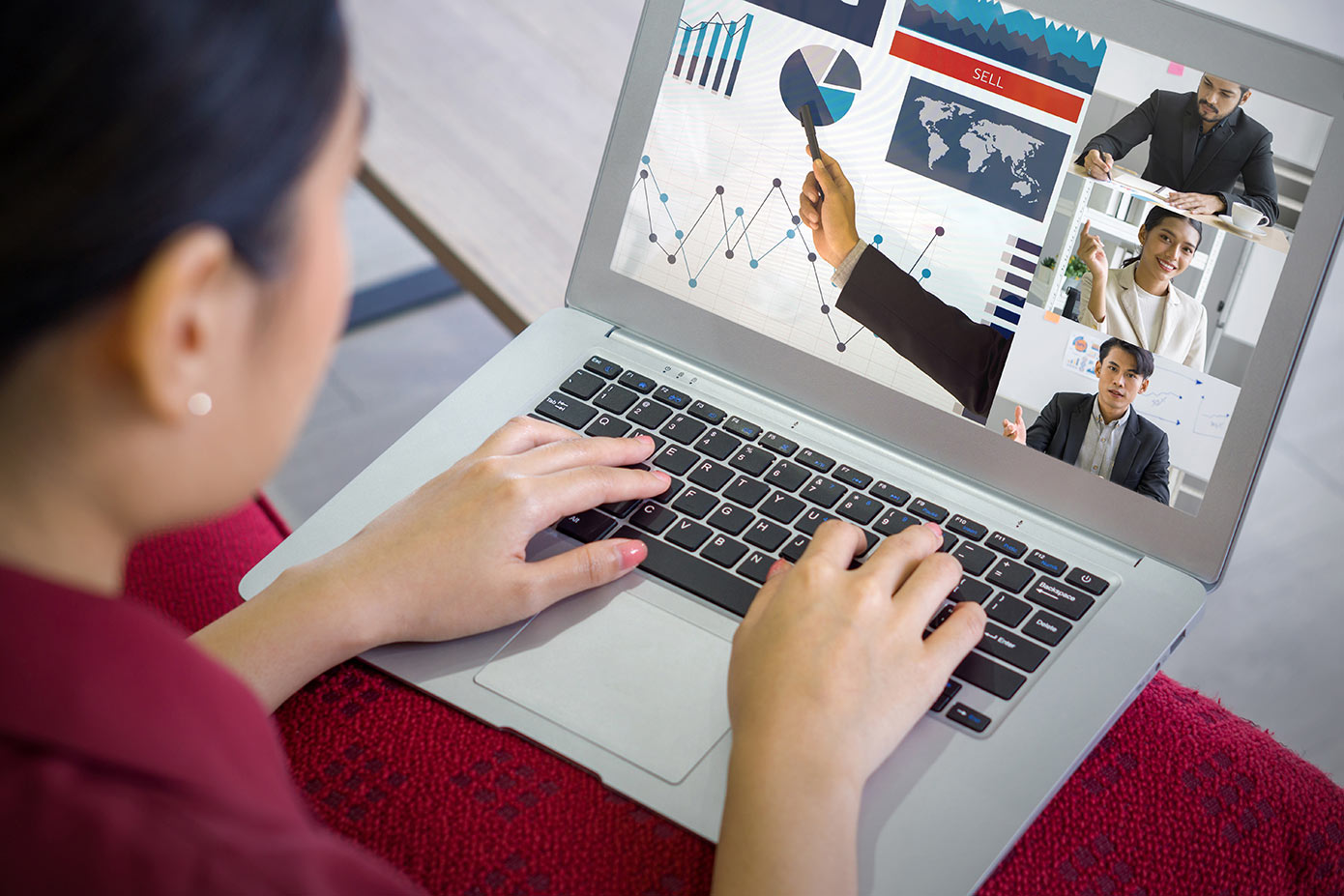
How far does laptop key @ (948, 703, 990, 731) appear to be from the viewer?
581mm

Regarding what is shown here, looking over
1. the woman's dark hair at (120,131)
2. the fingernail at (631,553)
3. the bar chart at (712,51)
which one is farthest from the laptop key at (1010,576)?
the woman's dark hair at (120,131)

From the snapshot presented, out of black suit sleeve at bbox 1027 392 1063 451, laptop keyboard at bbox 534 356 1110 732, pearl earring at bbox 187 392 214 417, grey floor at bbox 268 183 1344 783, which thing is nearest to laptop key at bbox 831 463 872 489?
laptop keyboard at bbox 534 356 1110 732

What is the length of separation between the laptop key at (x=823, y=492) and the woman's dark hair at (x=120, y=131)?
43 cm

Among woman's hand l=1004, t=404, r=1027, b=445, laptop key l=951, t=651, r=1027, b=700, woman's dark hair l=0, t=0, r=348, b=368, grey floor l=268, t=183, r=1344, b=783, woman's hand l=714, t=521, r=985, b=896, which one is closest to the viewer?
woman's dark hair l=0, t=0, r=348, b=368

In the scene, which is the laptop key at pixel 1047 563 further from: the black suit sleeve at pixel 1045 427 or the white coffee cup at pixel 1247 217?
the white coffee cup at pixel 1247 217

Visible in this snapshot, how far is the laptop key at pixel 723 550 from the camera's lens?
668mm

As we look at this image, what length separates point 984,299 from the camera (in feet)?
2.29

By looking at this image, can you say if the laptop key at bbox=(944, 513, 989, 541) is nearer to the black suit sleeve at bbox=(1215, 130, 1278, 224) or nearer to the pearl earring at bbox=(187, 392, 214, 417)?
the black suit sleeve at bbox=(1215, 130, 1278, 224)

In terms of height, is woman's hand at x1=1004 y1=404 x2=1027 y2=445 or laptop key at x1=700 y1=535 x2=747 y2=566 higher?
woman's hand at x1=1004 y1=404 x2=1027 y2=445

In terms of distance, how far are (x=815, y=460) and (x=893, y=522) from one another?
0.22 feet

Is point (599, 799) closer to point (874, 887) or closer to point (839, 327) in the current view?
point (874, 887)

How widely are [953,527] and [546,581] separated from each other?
25 cm

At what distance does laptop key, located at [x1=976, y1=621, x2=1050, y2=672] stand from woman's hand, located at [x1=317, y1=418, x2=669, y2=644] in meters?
0.20

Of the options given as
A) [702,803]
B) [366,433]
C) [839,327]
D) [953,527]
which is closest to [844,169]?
[839,327]
